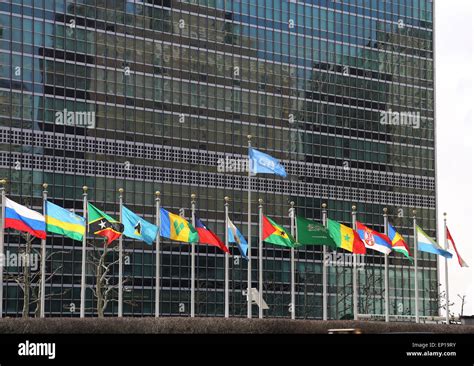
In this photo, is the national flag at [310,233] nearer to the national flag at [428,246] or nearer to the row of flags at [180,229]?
the row of flags at [180,229]

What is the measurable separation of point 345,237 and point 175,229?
13610 mm

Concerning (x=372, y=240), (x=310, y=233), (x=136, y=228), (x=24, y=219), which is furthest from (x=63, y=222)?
(x=372, y=240)

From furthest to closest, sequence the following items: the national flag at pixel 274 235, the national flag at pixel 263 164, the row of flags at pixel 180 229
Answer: the national flag at pixel 274 235 → the national flag at pixel 263 164 → the row of flags at pixel 180 229

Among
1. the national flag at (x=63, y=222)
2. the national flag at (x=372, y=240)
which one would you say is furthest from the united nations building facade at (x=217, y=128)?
the national flag at (x=63, y=222)

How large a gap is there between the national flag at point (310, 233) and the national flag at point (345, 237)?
8.15 ft

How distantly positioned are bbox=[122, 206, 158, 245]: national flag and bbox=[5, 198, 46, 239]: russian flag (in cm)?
716

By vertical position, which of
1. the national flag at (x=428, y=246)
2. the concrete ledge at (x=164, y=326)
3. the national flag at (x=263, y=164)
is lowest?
the concrete ledge at (x=164, y=326)

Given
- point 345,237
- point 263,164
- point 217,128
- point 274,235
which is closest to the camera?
point 263,164

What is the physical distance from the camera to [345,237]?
82.1m

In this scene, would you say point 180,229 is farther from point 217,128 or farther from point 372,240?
point 217,128

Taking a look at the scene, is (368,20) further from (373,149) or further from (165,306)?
(165,306)

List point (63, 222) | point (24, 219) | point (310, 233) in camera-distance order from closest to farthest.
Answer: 1. point (24, 219)
2. point (63, 222)
3. point (310, 233)

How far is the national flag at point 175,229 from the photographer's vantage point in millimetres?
75438

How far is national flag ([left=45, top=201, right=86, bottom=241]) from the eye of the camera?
70.6 metres
